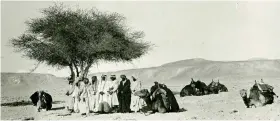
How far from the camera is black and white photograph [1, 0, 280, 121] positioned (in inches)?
632

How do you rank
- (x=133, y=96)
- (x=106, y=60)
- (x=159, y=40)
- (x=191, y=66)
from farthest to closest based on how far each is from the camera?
(x=191, y=66) → (x=106, y=60) → (x=159, y=40) → (x=133, y=96)

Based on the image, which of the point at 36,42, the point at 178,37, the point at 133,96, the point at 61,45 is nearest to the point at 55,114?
the point at 133,96

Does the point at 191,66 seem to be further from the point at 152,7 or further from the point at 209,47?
the point at 152,7

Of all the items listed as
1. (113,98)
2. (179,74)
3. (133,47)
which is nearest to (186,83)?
(179,74)

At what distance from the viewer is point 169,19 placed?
810 inches

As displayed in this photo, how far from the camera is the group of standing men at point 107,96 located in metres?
16.2

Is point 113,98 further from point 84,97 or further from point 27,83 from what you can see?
point 27,83

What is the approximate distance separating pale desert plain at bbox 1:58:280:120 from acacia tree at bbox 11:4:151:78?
263cm

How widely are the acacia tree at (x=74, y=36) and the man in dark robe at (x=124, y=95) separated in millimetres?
4737

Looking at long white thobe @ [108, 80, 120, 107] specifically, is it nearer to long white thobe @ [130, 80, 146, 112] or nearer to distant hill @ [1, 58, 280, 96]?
long white thobe @ [130, 80, 146, 112]

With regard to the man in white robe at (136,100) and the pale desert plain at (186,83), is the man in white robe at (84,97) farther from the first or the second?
the man in white robe at (136,100)

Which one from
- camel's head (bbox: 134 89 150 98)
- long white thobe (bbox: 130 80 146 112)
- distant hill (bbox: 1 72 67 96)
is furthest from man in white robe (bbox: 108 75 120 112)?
distant hill (bbox: 1 72 67 96)

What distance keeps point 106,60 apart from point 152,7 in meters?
4.89

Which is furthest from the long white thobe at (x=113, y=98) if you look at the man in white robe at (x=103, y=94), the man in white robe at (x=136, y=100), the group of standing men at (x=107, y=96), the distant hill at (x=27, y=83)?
the distant hill at (x=27, y=83)
